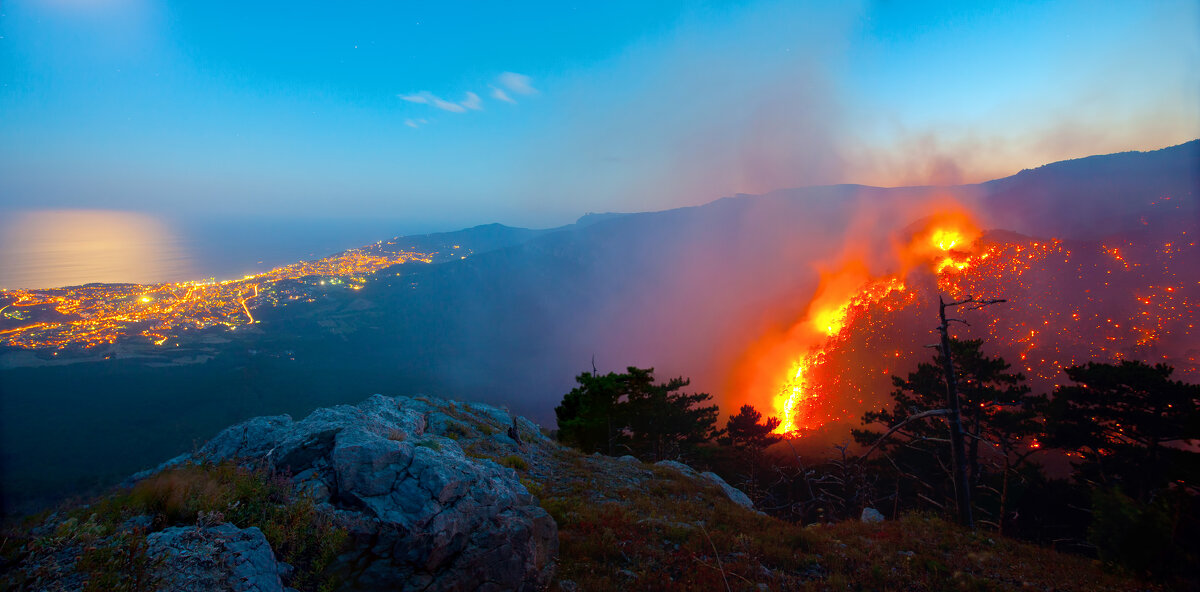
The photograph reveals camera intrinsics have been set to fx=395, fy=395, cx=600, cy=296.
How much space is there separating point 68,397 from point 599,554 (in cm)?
16085

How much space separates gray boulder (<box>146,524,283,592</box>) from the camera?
482 cm

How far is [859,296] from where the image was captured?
100375 mm

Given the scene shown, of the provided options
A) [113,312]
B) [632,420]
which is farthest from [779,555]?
[113,312]

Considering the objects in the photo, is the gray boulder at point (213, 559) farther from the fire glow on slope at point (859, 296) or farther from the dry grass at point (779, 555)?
the fire glow on slope at point (859, 296)

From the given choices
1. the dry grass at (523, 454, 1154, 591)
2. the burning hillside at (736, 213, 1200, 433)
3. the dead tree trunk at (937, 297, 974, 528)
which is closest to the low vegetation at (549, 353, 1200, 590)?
the dry grass at (523, 454, 1154, 591)

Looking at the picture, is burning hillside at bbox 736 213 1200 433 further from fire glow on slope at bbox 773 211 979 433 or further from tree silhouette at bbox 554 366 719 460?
tree silhouette at bbox 554 366 719 460

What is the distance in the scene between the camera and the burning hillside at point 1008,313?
58344 mm

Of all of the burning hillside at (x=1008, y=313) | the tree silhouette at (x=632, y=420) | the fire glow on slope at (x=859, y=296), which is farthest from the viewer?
the fire glow on slope at (x=859, y=296)

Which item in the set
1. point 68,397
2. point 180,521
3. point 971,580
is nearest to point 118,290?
point 68,397

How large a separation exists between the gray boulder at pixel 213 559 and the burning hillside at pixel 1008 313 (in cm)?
7504

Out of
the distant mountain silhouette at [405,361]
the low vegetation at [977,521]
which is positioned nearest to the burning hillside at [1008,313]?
the distant mountain silhouette at [405,361]

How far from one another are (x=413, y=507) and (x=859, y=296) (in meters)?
116

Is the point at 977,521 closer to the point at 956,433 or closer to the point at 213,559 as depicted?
the point at 956,433

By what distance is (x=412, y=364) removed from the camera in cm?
17175
